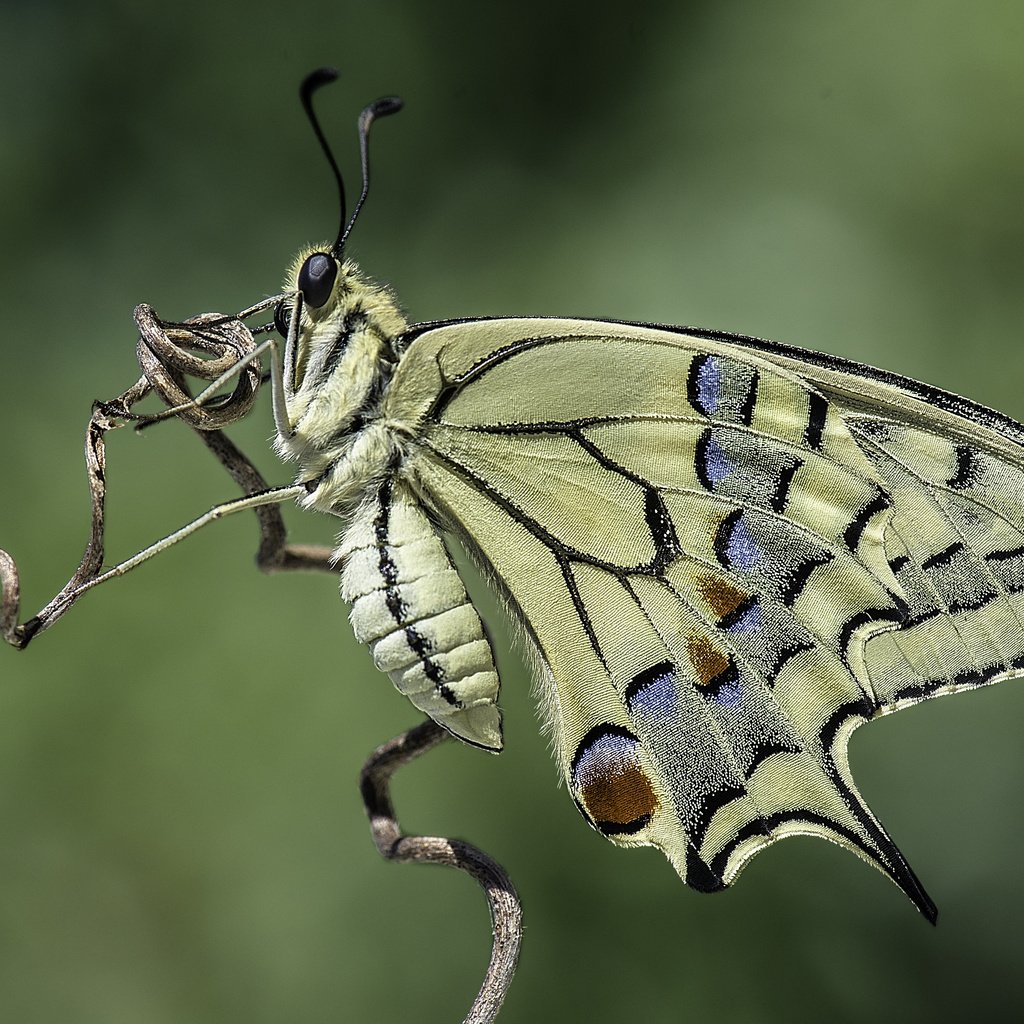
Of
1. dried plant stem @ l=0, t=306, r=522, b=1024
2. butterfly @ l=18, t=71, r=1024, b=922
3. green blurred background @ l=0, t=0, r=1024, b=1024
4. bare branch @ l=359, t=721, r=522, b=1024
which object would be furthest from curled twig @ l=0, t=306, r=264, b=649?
green blurred background @ l=0, t=0, r=1024, b=1024

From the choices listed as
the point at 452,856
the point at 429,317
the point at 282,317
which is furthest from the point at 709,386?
the point at 429,317

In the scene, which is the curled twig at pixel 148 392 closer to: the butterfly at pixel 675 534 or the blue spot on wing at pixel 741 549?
the butterfly at pixel 675 534

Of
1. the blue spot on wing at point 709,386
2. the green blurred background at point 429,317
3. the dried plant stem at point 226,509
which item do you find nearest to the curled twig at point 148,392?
the dried plant stem at point 226,509

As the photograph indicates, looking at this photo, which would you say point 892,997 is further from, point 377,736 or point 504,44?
point 504,44

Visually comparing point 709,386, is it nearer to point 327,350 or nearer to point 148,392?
point 327,350

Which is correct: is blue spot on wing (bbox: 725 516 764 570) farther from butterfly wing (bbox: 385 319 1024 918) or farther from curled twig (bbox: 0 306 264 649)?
curled twig (bbox: 0 306 264 649)
